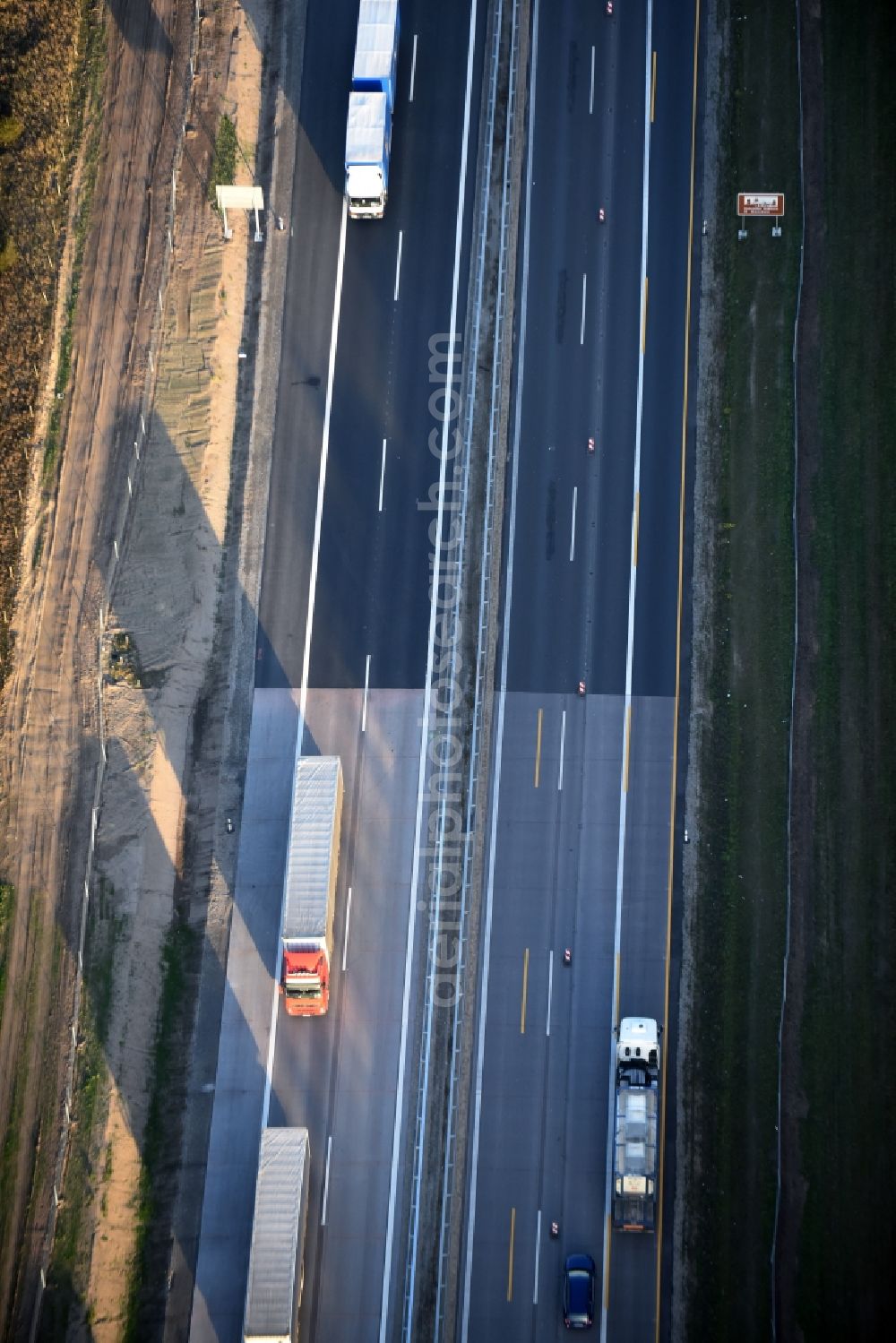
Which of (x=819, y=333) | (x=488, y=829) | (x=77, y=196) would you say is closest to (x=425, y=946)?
(x=488, y=829)

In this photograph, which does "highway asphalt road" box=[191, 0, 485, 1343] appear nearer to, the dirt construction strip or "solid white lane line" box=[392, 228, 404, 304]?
"solid white lane line" box=[392, 228, 404, 304]

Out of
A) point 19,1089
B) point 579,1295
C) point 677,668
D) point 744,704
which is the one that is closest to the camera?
point 579,1295

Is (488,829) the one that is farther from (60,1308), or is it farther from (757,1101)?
(60,1308)

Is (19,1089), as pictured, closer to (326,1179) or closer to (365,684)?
(326,1179)

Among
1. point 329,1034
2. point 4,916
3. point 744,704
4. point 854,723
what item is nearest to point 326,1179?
point 329,1034

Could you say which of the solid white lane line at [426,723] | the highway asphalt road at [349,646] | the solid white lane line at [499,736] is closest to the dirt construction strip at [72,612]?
the highway asphalt road at [349,646]
